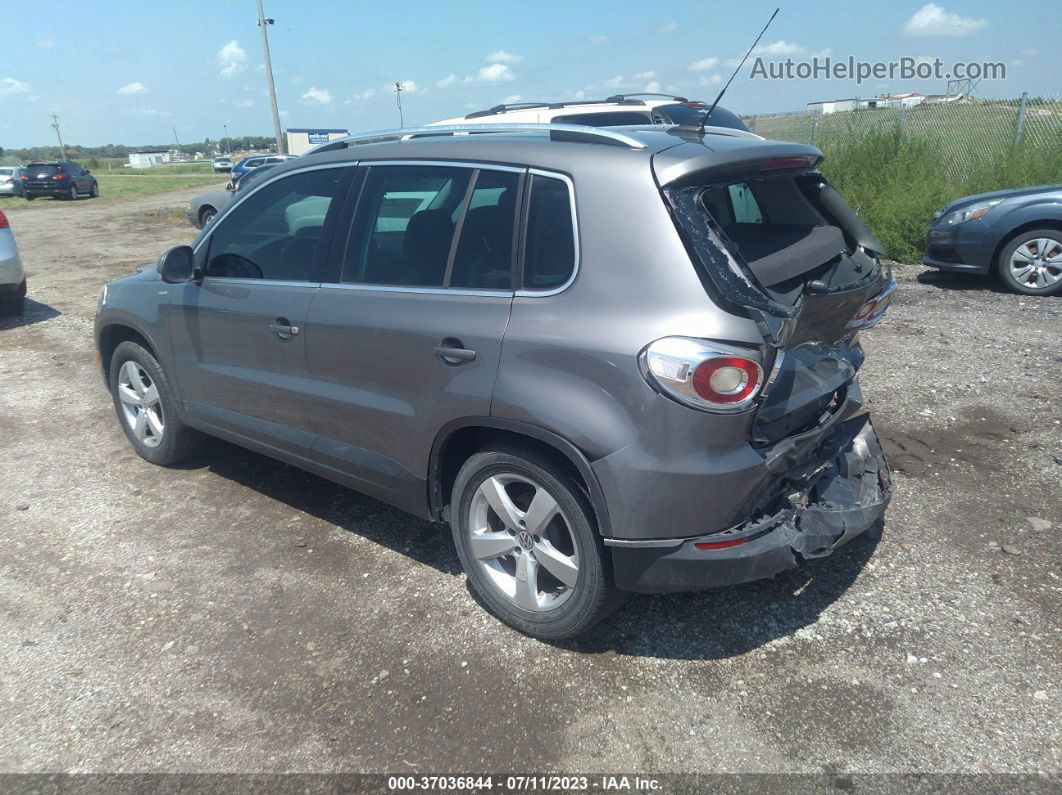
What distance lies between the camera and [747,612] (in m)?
3.28

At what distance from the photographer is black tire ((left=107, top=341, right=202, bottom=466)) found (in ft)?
15.1

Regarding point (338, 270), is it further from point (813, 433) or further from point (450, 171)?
point (813, 433)

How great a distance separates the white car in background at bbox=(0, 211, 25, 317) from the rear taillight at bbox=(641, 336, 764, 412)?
854cm

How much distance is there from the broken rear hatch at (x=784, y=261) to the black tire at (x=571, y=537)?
672 millimetres

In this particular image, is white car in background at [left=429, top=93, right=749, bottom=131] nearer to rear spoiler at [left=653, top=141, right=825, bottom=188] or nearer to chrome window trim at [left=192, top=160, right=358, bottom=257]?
chrome window trim at [left=192, top=160, right=358, bottom=257]

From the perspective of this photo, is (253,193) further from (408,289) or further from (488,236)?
(488,236)

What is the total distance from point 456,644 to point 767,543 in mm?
1284

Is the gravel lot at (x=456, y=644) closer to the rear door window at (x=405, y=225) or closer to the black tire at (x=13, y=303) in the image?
the rear door window at (x=405, y=225)

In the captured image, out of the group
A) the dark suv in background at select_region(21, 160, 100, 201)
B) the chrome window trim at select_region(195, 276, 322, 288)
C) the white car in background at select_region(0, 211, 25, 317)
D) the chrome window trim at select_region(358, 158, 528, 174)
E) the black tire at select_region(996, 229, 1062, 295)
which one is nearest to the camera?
the chrome window trim at select_region(358, 158, 528, 174)

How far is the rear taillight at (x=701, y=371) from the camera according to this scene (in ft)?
8.11

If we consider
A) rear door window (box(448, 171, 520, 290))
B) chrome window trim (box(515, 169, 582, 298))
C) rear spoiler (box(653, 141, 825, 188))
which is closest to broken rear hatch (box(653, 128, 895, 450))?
rear spoiler (box(653, 141, 825, 188))

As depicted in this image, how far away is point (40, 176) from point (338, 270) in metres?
33.0

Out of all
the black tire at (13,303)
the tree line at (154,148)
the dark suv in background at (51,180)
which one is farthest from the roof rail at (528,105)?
the tree line at (154,148)

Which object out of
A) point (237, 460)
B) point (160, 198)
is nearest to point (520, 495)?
point (237, 460)
